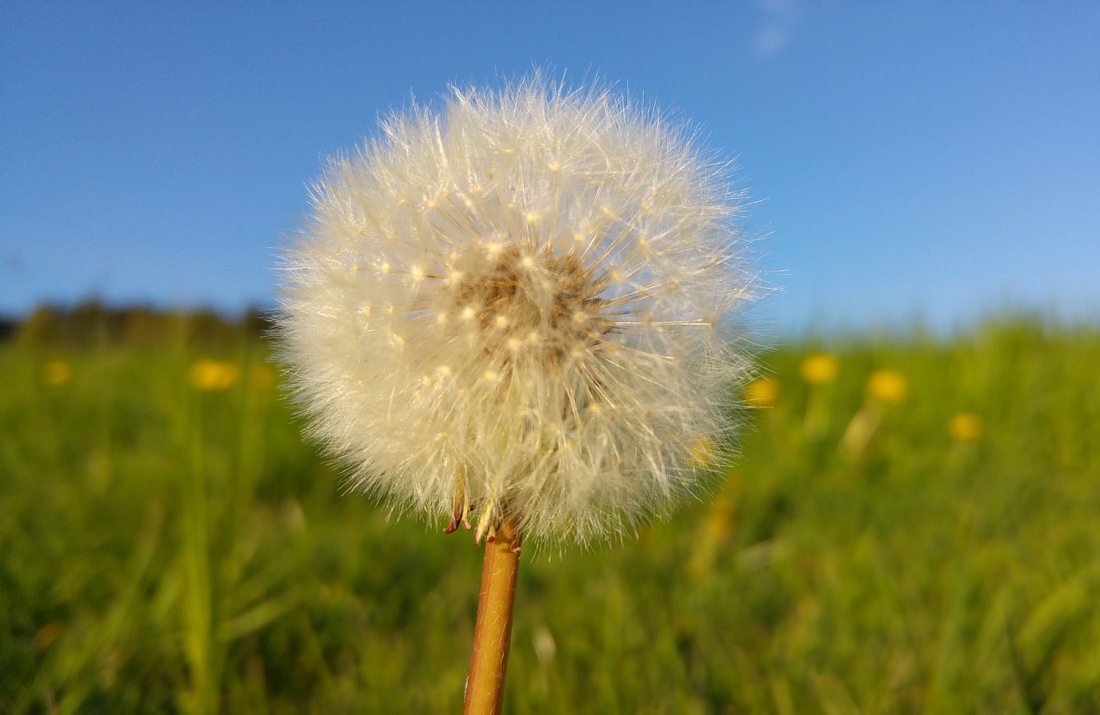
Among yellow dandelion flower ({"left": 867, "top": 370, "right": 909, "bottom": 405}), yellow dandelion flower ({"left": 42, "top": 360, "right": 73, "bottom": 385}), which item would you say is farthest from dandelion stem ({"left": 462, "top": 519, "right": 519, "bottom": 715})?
yellow dandelion flower ({"left": 42, "top": 360, "right": 73, "bottom": 385})

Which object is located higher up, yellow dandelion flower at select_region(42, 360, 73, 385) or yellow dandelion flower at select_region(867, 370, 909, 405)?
yellow dandelion flower at select_region(867, 370, 909, 405)

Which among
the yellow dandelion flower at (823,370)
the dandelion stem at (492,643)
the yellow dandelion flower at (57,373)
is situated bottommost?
the dandelion stem at (492,643)

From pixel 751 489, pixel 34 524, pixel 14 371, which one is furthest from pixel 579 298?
pixel 14 371

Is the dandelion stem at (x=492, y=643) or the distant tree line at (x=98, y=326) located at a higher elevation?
the distant tree line at (x=98, y=326)

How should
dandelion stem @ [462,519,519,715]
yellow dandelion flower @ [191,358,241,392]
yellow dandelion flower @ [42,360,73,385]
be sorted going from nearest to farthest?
dandelion stem @ [462,519,519,715]
yellow dandelion flower @ [191,358,241,392]
yellow dandelion flower @ [42,360,73,385]

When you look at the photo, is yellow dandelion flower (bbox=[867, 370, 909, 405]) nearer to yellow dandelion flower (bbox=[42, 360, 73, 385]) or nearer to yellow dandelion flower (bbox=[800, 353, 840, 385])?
yellow dandelion flower (bbox=[800, 353, 840, 385])

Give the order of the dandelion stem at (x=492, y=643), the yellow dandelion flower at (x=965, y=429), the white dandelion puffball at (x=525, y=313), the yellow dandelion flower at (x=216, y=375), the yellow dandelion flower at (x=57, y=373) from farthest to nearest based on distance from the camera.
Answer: the yellow dandelion flower at (x=57, y=373)
the yellow dandelion flower at (x=216, y=375)
the yellow dandelion flower at (x=965, y=429)
the white dandelion puffball at (x=525, y=313)
the dandelion stem at (x=492, y=643)

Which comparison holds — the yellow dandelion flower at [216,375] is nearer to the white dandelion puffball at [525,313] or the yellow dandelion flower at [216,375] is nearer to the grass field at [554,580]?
the grass field at [554,580]

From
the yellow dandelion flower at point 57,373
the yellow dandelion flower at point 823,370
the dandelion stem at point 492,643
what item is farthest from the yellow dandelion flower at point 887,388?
the yellow dandelion flower at point 57,373
